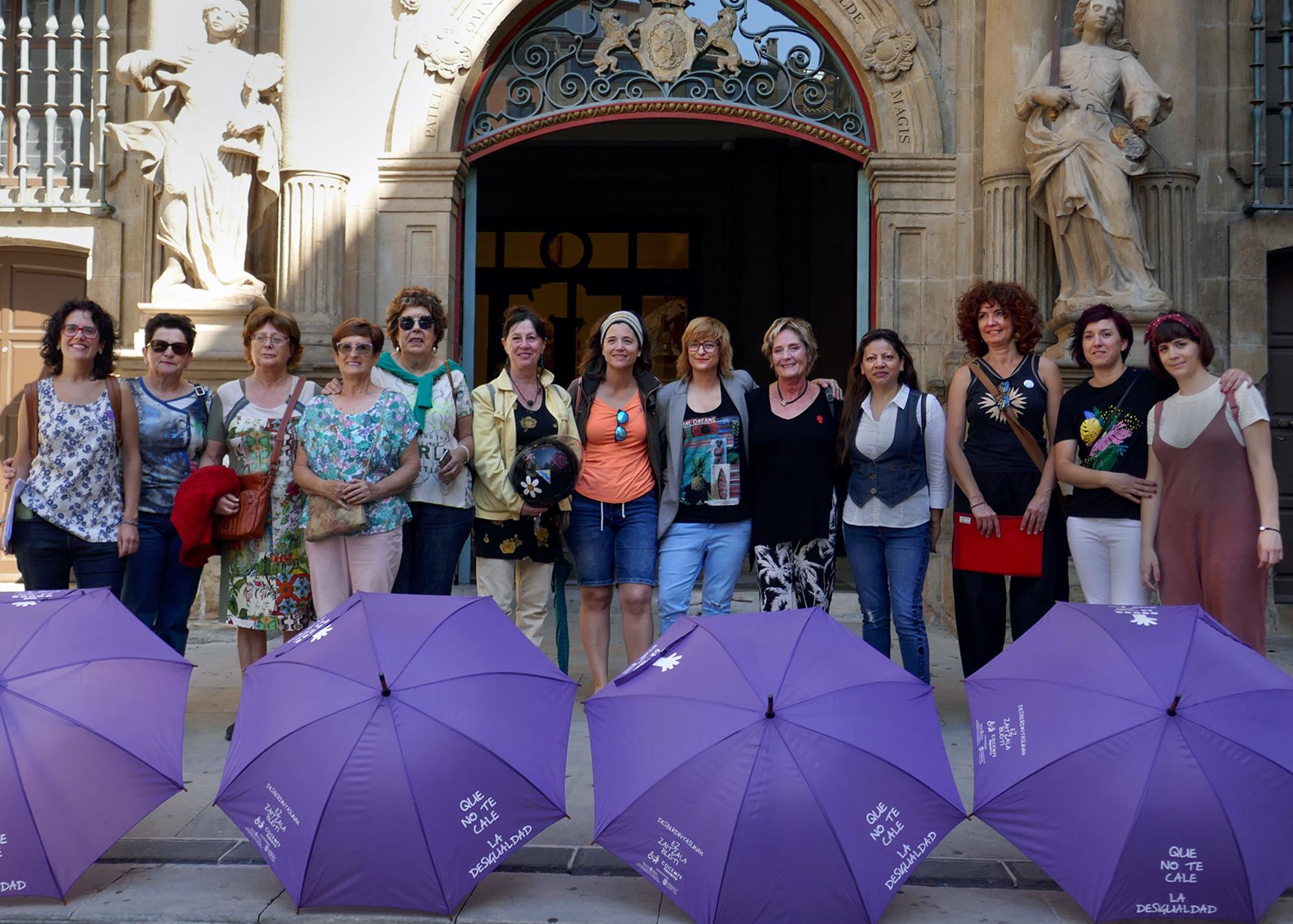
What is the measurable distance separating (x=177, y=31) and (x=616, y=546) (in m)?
5.29

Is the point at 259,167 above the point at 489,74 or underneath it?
underneath

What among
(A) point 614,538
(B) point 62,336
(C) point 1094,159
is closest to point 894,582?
(A) point 614,538

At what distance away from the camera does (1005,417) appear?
5.67 metres

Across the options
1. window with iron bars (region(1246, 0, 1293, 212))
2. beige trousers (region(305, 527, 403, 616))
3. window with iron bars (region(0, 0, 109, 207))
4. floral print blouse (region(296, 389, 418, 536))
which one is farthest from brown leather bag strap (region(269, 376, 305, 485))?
window with iron bars (region(1246, 0, 1293, 212))

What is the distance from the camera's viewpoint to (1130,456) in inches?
213

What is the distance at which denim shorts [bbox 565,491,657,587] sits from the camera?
587 centimetres

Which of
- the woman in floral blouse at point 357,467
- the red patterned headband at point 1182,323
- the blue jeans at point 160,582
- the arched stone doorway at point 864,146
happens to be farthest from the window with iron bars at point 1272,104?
the blue jeans at point 160,582

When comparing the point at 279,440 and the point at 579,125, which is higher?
the point at 579,125

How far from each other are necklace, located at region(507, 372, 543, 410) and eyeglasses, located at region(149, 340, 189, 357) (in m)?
1.44

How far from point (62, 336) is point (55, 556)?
3.10ft

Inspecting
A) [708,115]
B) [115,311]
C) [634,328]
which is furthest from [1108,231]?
[115,311]

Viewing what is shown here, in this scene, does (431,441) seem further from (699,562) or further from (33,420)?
(33,420)

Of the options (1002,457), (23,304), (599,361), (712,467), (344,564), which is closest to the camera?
(344,564)

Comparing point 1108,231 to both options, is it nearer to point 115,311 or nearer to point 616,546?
point 616,546
